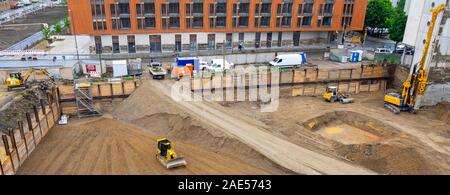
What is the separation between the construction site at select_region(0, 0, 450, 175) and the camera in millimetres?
26839

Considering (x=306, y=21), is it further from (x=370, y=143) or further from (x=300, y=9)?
(x=370, y=143)

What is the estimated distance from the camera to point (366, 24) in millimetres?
71625

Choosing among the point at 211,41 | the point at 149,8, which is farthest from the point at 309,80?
the point at 149,8

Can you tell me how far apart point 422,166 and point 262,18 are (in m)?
40.3

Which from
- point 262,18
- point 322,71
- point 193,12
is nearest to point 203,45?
point 193,12

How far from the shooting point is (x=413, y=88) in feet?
125

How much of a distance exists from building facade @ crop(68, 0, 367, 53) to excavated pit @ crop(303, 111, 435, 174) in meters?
28.2

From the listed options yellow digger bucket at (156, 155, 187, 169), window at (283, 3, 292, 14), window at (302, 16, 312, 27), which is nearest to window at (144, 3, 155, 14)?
window at (283, 3, 292, 14)

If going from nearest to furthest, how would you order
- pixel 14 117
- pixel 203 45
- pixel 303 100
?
pixel 14 117
pixel 303 100
pixel 203 45

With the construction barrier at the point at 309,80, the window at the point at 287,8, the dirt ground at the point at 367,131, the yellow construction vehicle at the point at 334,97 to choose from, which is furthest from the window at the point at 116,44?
the yellow construction vehicle at the point at 334,97

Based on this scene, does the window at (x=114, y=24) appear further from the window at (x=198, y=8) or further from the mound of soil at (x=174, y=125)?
the mound of soil at (x=174, y=125)

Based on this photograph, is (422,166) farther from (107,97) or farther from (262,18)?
(262,18)

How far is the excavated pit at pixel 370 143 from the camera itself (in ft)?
89.8

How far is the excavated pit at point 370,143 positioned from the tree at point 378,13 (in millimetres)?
39470
